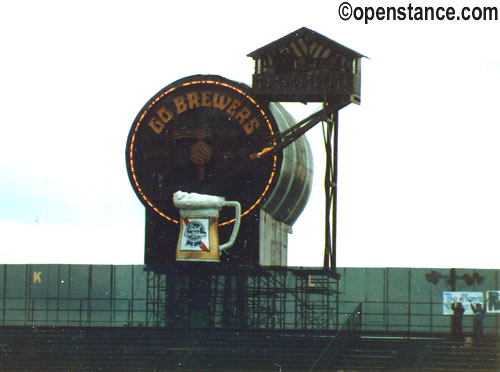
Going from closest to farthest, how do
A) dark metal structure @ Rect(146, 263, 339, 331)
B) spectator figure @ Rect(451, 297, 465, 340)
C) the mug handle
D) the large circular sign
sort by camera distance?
spectator figure @ Rect(451, 297, 465, 340) → the mug handle → the large circular sign → dark metal structure @ Rect(146, 263, 339, 331)

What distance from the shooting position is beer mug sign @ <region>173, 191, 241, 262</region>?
64.1m

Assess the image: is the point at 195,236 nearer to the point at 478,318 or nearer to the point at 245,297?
the point at 245,297

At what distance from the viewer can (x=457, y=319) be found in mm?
65812

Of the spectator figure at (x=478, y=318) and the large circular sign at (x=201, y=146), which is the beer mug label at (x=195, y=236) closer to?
the large circular sign at (x=201, y=146)

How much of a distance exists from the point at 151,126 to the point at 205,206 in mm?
5998

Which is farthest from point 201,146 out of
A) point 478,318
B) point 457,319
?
point 478,318

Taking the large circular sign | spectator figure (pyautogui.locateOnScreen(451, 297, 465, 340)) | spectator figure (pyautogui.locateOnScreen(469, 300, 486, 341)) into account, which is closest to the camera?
spectator figure (pyautogui.locateOnScreen(451, 297, 465, 340))

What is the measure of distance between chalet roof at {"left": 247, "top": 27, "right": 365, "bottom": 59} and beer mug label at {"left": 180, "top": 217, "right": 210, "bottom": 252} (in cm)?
892

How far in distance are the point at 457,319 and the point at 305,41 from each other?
1528cm

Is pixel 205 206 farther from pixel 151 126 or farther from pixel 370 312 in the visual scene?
pixel 370 312

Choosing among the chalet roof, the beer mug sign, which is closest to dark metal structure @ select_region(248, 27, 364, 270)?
the chalet roof

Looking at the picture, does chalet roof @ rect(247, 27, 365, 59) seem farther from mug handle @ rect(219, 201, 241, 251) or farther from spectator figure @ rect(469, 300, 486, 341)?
spectator figure @ rect(469, 300, 486, 341)

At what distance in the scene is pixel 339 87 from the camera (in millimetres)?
65375

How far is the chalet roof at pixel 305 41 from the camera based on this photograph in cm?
6556
